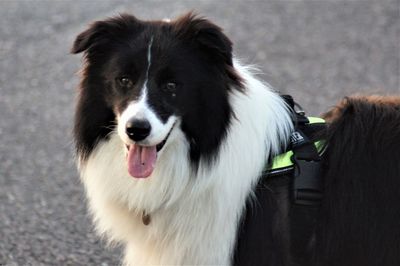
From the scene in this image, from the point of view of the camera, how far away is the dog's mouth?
3.21 m

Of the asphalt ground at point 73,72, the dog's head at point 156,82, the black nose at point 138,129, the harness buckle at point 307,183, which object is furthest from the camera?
the asphalt ground at point 73,72

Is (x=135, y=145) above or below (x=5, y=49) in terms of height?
below

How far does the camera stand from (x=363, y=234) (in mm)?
3314

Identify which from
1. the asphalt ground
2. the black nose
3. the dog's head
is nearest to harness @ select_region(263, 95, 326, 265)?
the dog's head

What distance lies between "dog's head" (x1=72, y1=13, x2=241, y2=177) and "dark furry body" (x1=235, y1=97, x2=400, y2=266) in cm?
43

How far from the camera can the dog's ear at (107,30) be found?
3.33 meters

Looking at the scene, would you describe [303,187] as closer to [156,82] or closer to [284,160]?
[284,160]

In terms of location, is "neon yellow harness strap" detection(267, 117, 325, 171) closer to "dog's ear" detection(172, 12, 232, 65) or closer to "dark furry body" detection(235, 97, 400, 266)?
"dark furry body" detection(235, 97, 400, 266)

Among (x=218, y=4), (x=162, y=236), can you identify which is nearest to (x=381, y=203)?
(x=162, y=236)

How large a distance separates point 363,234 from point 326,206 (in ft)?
0.71

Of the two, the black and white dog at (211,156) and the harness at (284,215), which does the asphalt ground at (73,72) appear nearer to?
the black and white dog at (211,156)

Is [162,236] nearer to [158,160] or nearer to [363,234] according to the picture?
[158,160]

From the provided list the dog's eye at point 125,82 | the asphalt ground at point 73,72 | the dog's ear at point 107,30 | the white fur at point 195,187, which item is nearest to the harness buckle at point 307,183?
the white fur at point 195,187

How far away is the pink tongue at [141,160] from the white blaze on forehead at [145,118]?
9 cm
